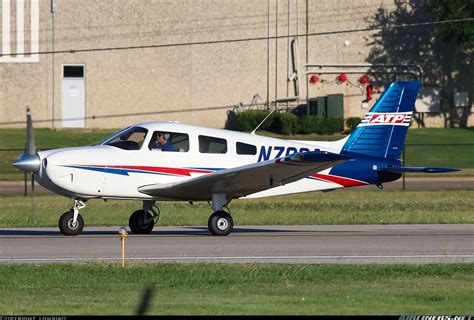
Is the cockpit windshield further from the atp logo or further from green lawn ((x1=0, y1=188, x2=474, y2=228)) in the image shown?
the atp logo

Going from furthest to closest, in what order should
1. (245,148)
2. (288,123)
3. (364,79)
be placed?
(364,79)
(288,123)
(245,148)

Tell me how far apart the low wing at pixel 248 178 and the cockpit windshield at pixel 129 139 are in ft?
2.85

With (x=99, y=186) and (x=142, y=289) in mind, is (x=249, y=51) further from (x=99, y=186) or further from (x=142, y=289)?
(x=142, y=289)

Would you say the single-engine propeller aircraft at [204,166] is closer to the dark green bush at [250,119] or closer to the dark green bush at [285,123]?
the dark green bush at [250,119]

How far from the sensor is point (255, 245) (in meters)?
19.6

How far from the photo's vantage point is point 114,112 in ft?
175

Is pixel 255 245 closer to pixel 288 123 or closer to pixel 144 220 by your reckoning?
pixel 144 220

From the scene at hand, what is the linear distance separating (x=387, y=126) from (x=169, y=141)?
490 cm

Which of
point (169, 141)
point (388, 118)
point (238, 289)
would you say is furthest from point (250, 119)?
point (238, 289)

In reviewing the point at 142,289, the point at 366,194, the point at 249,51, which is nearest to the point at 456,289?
the point at 142,289

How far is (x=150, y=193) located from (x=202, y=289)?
304 inches

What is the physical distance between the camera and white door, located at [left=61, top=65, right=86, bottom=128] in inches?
2085

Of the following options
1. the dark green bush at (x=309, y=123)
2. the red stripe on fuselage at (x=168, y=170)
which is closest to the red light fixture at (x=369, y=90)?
the dark green bush at (x=309, y=123)

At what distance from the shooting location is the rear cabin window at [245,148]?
22.1 meters
